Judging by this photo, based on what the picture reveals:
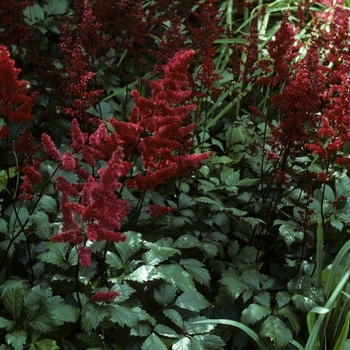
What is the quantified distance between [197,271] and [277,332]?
471 mm

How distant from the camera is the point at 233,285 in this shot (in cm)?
224

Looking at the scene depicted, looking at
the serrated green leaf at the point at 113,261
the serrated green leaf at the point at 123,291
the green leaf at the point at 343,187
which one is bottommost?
the serrated green leaf at the point at 123,291

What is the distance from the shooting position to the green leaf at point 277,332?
6.61ft

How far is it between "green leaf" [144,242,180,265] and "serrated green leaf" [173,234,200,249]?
135 mm

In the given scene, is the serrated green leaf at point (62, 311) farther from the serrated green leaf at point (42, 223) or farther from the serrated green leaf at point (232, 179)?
the serrated green leaf at point (232, 179)

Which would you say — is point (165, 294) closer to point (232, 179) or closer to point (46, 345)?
point (46, 345)

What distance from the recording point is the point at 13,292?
198 centimetres

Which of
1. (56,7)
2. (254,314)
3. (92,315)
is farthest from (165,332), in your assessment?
(56,7)

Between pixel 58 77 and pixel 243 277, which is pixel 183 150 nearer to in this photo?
pixel 243 277

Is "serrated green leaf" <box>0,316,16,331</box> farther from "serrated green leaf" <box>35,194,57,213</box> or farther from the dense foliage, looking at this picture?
"serrated green leaf" <box>35,194,57,213</box>

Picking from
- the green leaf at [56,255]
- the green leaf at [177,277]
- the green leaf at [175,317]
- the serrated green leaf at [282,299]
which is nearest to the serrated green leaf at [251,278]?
the serrated green leaf at [282,299]

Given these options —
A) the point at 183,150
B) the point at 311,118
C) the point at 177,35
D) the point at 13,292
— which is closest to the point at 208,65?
the point at 177,35

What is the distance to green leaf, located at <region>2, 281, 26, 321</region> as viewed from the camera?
1945 millimetres

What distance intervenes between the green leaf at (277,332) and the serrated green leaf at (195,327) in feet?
0.77
